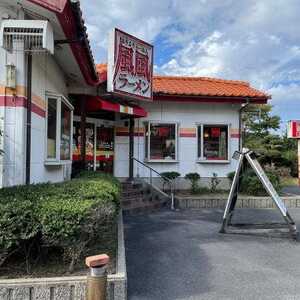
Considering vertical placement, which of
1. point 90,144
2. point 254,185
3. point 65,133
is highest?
point 65,133

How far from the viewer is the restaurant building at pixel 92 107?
5.97 metres

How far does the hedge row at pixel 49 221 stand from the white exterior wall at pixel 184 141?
8.83 metres

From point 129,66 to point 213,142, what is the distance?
4770mm

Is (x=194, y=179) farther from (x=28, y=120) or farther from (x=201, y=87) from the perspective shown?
(x=28, y=120)

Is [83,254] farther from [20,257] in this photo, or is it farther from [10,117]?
[10,117]

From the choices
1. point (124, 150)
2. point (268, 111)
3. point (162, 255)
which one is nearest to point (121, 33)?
point (124, 150)

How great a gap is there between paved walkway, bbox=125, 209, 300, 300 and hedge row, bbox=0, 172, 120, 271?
95 cm

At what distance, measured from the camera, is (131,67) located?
11.1 m

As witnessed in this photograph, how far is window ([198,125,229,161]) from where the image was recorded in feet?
45.0

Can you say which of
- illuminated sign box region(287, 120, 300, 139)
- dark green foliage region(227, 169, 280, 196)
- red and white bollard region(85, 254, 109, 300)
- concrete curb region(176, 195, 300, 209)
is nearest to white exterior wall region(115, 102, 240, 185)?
dark green foliage region(227, 169, 280, 196)

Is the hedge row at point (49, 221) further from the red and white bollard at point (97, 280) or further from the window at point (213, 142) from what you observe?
the window at point (213, 142)

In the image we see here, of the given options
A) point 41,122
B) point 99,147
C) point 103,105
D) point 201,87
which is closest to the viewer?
point 41,122

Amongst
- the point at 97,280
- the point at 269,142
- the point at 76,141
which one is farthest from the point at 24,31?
the point at 269,142

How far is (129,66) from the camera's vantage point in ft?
36.1
